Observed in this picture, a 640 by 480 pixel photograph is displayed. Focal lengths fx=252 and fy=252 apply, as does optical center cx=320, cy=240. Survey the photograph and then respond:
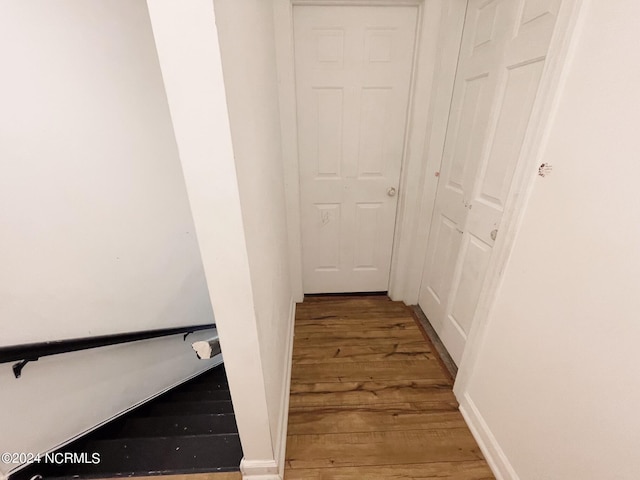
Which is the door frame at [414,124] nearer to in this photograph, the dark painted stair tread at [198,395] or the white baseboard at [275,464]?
the dark painted stair tread at [198,395]

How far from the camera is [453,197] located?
5.12ft

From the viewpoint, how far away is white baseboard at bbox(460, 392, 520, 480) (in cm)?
104

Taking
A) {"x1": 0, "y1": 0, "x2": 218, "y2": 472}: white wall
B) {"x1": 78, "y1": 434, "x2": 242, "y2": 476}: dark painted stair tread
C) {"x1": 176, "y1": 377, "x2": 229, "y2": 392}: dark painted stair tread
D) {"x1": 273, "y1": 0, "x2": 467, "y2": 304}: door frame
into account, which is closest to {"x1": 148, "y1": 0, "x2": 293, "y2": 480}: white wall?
{"x1": 78, "y1": 434, "x2": 242, "y2": 476}: dark painted stair tread

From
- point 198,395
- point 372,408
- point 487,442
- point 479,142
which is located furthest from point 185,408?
point 479,142

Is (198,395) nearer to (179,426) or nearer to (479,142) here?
(179,426)

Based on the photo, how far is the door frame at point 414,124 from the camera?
4.72 feet

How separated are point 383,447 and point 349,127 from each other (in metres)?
1.82

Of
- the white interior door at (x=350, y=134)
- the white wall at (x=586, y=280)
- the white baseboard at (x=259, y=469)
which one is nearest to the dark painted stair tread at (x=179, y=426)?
the white baseboard at (x=259, y=469)

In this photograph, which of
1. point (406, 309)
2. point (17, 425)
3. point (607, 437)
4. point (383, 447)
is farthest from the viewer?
point (406, 309)

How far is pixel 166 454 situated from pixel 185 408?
370 millimetres

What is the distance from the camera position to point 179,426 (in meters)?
A: 1.36

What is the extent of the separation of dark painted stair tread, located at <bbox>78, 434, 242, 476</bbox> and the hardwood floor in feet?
0.94

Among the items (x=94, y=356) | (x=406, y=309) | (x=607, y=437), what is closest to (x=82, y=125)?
(x=94, y=356)

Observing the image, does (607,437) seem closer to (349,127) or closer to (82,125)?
(349,127)
